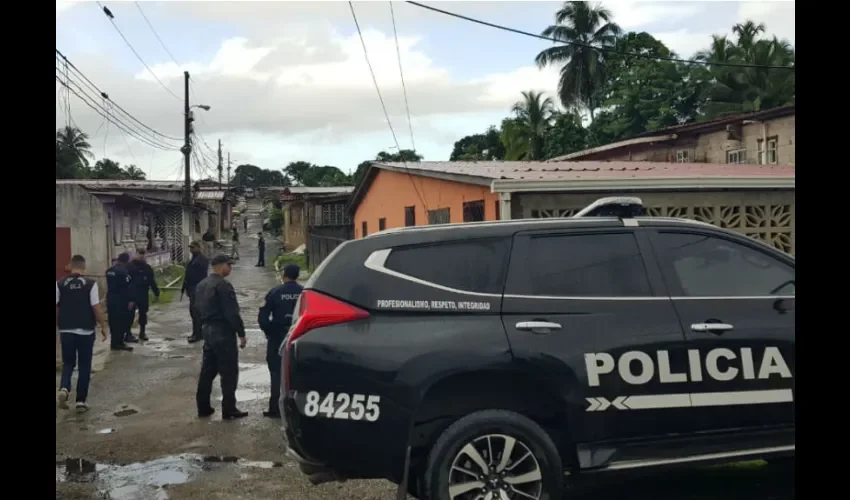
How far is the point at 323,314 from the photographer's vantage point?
4.38 metres

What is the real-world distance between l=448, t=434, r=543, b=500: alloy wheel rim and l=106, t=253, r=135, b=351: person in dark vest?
949cm

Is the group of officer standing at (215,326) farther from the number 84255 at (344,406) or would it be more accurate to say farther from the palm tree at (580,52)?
the palm tree at (580,52)

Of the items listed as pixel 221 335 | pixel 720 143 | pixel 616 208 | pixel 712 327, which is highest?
pixel 720 143

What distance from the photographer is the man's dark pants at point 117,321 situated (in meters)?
12.7

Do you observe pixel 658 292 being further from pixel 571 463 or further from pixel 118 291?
pixel 118 291

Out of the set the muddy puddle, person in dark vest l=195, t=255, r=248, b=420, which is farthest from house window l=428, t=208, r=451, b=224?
the muddy puddle

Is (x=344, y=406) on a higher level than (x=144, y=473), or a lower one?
higher

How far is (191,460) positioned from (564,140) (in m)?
32.9

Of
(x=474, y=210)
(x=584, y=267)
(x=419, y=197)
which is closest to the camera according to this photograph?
(x=584, y=267)

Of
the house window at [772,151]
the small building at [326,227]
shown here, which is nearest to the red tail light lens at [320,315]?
the small building at [326,227]

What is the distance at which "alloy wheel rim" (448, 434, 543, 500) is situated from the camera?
4.32 meters

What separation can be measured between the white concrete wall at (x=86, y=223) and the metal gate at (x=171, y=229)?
1070 cm

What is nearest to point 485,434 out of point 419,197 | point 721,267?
point 721,267

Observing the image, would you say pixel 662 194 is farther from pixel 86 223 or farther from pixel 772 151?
pixel 86 223
